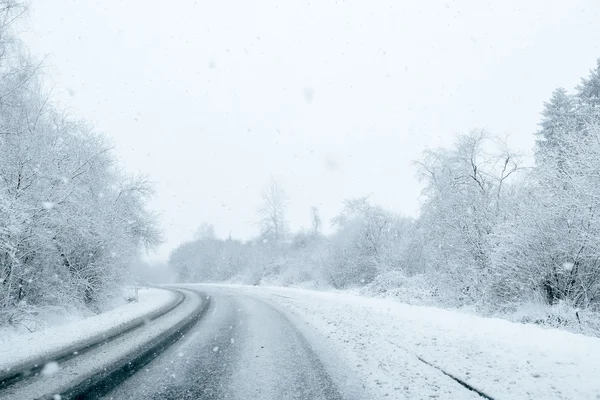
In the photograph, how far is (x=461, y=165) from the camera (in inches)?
695

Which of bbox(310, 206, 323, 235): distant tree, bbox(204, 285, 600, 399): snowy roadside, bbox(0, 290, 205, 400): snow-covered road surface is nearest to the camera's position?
bbox(204, 285, 600, 399): snowy roadside

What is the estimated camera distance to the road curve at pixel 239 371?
492cm

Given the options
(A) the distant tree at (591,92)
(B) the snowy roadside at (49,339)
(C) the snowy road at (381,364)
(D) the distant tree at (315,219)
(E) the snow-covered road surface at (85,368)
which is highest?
(A) the distant tree at (591,92)

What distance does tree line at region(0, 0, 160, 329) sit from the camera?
9562 mm

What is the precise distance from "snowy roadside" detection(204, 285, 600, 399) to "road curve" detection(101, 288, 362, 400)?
2.20 ft

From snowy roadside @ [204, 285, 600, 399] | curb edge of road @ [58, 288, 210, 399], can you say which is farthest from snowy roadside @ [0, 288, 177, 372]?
snowy roadside @ [204, 285, 600, 399]

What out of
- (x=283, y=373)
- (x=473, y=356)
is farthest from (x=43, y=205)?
(x=473, y=356)

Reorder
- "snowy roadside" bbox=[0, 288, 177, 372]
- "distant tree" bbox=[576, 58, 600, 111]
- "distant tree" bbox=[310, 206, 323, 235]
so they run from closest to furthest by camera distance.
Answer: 1. "snowy roadside" bbox=[0, 288, 177, 372]
2. "distant tree" bbox=[576, 58, 600, 111]
3. "distant tree" bbox=[310, 206, 323, 235]

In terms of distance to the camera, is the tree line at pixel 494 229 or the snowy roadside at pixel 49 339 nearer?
the snowy roadside at pixel 49 339

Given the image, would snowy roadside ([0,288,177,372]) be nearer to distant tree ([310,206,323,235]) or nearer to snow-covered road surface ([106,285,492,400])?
snow-covered road surface ([106,285,492,400])

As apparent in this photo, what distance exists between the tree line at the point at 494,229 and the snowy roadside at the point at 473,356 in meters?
2.90

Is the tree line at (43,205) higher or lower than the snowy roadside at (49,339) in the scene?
higher

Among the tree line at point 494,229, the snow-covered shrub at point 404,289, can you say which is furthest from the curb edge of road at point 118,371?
the snow-covered shrub at point 404,289

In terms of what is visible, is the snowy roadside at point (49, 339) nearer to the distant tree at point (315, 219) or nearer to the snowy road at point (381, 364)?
the snowy road at point (381, 364)
